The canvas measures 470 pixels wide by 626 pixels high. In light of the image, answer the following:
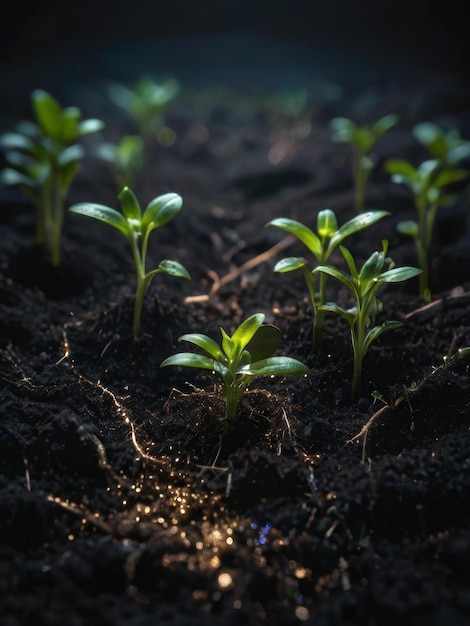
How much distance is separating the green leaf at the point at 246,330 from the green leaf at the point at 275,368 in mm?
65

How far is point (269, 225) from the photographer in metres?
1.69

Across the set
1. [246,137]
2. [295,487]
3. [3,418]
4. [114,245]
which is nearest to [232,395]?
[295,487]

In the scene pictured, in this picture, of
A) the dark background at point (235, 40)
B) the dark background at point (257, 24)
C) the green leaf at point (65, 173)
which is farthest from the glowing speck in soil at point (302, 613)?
the dark background at point (257, 24)

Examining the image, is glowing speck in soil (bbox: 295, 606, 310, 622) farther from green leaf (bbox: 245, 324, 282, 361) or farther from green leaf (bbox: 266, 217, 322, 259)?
green leaf (bbox: 266, 217, 322, 259)

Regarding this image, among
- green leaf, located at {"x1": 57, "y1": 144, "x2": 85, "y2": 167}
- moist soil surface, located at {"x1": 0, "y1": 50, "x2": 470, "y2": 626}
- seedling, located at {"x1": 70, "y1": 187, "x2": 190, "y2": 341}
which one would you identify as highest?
green leaf, located at {"x1": 57, "y1": 144, "x2": 85, "y2": 167}

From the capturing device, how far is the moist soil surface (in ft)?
3.53

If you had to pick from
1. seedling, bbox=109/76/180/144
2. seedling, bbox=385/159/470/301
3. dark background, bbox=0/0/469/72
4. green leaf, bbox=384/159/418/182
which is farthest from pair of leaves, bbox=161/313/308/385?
dark background, bbox=0/0/469/72

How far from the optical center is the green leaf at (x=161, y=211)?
166 centimetres

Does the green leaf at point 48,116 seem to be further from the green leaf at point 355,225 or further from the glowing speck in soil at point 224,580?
the glowing speck in soil at point 224,580

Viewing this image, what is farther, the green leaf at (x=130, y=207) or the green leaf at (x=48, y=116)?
the green leaf at (x=48, y=116)

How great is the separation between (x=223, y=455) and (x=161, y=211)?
0.73 meters

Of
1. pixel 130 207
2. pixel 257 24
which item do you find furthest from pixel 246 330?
pixel 257 24

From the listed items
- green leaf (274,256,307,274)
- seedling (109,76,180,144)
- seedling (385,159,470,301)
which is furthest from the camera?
seedling (109,76,180,144)

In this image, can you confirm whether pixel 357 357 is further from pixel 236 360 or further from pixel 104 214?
pixel 104 214
